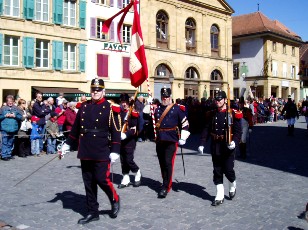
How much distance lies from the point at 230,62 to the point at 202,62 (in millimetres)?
4592

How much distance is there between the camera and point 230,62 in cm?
4038

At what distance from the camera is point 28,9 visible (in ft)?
81.8

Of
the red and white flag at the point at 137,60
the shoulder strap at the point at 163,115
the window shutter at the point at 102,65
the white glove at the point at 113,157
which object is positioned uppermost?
the window shutter at the point at 102,65

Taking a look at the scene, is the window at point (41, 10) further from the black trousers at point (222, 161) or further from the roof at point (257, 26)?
the roof at point (257, 26)

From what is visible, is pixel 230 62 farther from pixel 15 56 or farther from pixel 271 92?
pixel 15 56

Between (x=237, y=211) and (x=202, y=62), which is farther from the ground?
(x=202, y=62)

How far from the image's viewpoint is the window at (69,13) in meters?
27.2

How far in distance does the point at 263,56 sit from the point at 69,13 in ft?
94.1

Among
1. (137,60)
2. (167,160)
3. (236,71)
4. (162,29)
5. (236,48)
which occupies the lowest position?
(167,160)

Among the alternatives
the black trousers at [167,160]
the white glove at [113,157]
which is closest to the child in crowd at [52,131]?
the black trousers at [167,160]

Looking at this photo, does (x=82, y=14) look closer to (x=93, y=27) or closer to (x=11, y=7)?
(x=93, y=27)

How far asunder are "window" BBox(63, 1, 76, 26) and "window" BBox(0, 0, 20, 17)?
3.45 metres

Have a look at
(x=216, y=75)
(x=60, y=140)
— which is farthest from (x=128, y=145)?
(x=216, y=75)

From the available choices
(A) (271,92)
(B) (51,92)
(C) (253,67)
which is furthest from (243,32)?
(B) (51,92)
